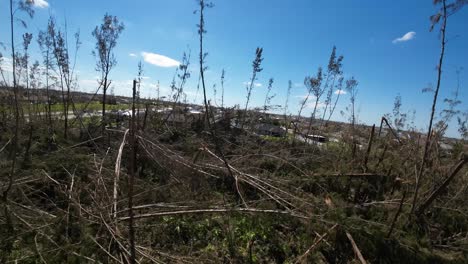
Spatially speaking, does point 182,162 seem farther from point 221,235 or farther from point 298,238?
point 298,238

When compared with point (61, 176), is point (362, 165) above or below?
above

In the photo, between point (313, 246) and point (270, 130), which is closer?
point (313, 246)

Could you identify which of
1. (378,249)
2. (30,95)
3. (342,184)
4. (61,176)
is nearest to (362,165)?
(342,184)

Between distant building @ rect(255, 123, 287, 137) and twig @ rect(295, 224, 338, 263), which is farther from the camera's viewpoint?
distant building @ rect(255, 123, 287, 137)

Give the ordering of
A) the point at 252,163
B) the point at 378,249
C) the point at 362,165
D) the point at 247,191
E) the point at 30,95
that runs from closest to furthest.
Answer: the point at 378,249 < the point at 247,191 < the point at 362,165 < the point at 252,163 < the point at 30,95

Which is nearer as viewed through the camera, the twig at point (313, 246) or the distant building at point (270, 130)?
the twig at point (313, 246)

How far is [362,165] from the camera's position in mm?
4695

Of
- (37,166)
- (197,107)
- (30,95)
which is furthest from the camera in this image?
(197,107)

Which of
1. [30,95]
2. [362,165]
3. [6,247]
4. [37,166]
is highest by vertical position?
[30,95]

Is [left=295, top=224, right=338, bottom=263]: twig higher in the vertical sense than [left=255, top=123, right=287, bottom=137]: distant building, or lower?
lower

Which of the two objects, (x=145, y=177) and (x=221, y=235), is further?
(x=145, y=177)

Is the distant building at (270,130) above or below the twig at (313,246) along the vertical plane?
above

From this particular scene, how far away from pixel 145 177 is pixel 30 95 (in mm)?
4979

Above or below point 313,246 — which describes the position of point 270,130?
above
